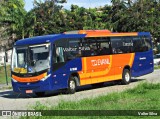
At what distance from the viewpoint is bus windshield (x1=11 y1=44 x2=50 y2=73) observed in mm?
19609

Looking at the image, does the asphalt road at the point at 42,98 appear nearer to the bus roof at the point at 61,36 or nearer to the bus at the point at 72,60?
the bus at the point at 72,60

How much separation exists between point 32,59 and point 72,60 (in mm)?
2208

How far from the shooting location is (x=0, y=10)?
46.8 metres

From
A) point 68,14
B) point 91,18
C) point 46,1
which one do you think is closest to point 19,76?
point 46,1

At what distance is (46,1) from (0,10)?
10527 millimetres

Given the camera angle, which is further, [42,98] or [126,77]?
[126,77]

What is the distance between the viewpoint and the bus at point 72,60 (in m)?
19.7

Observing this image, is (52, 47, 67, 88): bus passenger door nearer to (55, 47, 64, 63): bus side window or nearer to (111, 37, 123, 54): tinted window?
(55, 47, 64, 63): bus side window

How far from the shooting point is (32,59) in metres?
19.8

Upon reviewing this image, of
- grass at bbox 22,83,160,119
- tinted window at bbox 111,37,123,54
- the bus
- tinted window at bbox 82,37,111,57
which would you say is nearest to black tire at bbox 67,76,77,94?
the bus

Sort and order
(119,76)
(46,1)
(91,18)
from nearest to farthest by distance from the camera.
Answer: (119,76) → (46,1) → (91,18)

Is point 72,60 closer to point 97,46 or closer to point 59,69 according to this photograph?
point 59,69

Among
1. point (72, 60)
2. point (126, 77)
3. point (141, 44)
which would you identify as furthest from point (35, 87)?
point (141, 44)

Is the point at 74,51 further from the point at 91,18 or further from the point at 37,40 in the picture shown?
the point at 91,18
